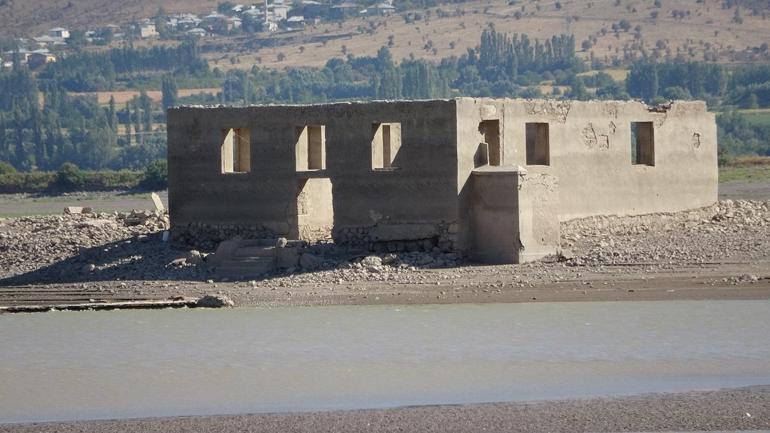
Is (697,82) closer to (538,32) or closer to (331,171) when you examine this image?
(538,32)

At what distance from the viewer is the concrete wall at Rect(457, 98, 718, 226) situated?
2391 centimetres

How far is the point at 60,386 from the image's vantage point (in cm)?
1692

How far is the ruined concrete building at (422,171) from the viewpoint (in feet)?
74.5


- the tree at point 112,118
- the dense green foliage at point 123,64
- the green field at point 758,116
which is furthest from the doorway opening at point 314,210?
the dense green foliage at point 123,64

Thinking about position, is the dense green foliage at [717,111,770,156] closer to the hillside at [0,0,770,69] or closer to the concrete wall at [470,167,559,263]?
the hillside at [0,0,770,69]

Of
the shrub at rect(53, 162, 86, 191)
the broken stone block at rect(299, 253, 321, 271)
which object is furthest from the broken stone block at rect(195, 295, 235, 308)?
the shrub at rect(53, 162, 86, 191)

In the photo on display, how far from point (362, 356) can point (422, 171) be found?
5.10m

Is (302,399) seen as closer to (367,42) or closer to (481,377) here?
(481,377)

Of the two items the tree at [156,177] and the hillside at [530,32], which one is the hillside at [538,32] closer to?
the hillside at [530,32]

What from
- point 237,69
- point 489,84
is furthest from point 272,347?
point 237,69

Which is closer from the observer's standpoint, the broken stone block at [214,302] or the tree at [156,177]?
the broken stone block at [214,302]

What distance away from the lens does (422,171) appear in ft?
74.8

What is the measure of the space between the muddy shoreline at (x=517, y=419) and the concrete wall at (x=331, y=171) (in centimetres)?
800

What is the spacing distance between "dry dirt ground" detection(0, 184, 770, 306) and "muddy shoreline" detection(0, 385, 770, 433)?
Result: 19.7 feet
